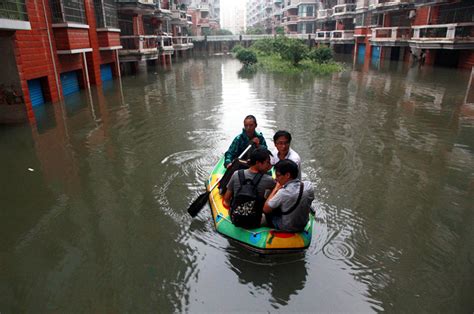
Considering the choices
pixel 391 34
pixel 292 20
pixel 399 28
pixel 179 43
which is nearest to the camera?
pixel 399 28

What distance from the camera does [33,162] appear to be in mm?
7945

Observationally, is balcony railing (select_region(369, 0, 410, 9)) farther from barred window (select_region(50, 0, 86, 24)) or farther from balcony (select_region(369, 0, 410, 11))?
barred window (select_region(50, 0, 86, 24))

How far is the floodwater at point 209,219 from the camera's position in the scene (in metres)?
4.00

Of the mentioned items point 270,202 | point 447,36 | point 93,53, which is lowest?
point 270,202

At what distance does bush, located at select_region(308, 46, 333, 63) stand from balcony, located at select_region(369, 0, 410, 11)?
6525 millimetres

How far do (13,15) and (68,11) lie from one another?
5028 mm

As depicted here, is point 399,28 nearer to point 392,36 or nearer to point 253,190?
point 392,36

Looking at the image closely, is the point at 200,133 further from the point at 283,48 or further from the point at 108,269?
the point at 283,48

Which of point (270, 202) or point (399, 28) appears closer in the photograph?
point (270, 202)

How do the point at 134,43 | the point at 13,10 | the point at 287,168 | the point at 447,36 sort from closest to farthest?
A: the point at 287,168
the point at 13,10
the point at 447,36
the point at 134,43

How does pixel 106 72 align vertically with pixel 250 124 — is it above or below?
below

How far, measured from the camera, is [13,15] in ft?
32.6

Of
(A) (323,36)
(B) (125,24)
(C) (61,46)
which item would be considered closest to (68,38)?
(C) (61,46)

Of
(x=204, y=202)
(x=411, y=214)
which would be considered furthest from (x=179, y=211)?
(x=411, y=214)
